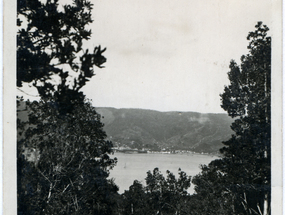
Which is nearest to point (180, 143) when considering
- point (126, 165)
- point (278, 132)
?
point (126, 165)

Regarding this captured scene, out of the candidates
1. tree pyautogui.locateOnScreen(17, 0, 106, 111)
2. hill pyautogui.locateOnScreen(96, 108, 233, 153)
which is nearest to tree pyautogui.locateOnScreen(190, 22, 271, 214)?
hill pyautogui.locateOnScreen(96, 108, 233, 153)

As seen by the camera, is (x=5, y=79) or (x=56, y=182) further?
(x=56, y=182)

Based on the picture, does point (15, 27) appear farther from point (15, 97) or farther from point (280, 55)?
point (280, 55)

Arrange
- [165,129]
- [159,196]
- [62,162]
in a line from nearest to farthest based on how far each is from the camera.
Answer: [62,162]
[165,129]
[159,196]

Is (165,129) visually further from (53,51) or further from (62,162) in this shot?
(53,51)

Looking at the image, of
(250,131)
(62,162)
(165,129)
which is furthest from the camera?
(165,129)

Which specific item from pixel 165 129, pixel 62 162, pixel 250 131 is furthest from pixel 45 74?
pixel 165 129

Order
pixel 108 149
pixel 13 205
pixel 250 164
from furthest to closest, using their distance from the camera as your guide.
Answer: pixel 108 149
pixel 250 164
pixel 13 205
